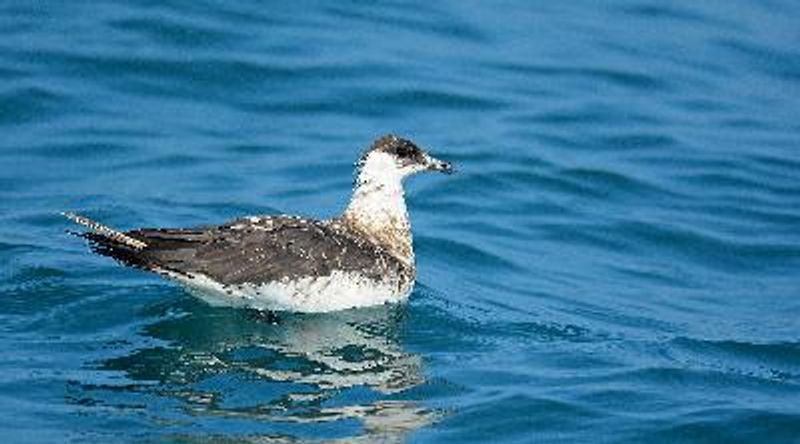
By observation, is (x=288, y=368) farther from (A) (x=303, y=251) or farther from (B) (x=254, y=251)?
(A) (x=303, y=251)

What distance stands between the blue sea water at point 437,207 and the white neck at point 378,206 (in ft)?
2.05

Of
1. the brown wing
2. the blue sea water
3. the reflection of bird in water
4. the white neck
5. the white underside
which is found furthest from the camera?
the white neck

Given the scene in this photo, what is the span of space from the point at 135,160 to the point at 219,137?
126 centimetres

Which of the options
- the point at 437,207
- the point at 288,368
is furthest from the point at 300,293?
the point at 437,207

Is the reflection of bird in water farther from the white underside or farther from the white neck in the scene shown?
the white neck

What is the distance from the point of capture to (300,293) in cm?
1367

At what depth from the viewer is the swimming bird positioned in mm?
13078

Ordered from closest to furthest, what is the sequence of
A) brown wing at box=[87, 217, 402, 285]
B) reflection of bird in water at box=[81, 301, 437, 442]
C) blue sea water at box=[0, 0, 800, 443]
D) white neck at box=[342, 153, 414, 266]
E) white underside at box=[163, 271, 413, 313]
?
reflection of bird in water at box=[81, 301, 437, 442] < blue sea water at box=[0, 0, 800, 443] < brown wing at box=[87, 217, 402, 285] < white underside at box=[163, 271, 413, 313] < white neck at box=[342, 153, 414, 266]

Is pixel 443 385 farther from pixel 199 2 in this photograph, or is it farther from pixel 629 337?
pixel 199 2

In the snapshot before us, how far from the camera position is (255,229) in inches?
539

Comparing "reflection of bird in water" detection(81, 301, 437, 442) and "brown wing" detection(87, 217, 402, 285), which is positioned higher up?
"brown wing" detection(87, 217, 402, 285)

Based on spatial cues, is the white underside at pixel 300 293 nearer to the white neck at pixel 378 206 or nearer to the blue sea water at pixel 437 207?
the blue sea water at pixel 437 207

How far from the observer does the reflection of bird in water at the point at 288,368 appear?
11.8 metres

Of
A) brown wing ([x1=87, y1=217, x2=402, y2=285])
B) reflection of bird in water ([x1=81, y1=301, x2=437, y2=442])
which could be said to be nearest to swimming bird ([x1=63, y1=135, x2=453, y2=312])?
brown wing ([x1=87, y1=217, x2=402, y2=285])
